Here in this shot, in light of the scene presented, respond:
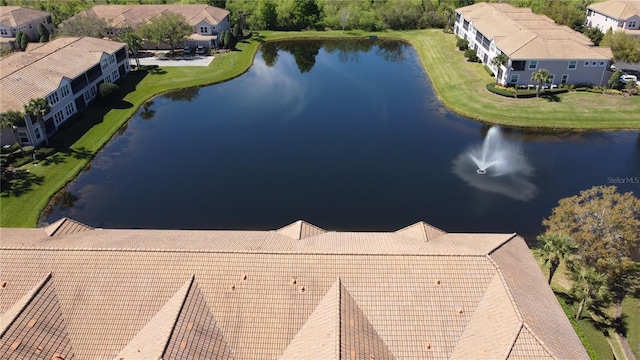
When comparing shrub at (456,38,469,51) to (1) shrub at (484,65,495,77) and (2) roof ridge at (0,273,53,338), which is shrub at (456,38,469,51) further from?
(2) roof ridge at (0,273,53,338)

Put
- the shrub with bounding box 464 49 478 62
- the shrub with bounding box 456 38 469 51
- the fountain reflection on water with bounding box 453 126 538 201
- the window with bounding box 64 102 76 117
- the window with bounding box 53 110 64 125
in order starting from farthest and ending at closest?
the shrub with bounding box 456 38 469 51, the shrub with bounding box 464 49 478 62, the window with bounding box 64 102 76 117, the window with bounding box 53 110 64 125, the fountain reflection on water with bounding box 453 126 538 201

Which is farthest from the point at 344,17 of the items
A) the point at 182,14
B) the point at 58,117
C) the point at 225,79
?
the point at 58,117

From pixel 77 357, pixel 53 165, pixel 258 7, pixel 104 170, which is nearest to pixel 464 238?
pixel 77 357

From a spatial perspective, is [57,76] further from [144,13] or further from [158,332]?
[158,332]

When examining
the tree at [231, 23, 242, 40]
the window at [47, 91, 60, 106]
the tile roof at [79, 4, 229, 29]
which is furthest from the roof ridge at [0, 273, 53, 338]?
the tree at [231, 23, 242, 40]

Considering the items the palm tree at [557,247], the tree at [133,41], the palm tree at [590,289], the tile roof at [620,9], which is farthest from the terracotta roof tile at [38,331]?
the tile roof at [620,9]

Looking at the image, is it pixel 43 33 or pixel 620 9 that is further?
pixel 43 33

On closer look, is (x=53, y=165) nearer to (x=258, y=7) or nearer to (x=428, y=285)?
(x=428, y=285)

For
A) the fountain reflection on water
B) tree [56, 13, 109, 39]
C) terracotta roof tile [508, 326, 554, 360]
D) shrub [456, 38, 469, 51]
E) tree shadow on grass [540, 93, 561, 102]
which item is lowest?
the fountain reflection on water

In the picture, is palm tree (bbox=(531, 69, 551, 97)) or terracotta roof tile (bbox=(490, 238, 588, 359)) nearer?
terracotta roof tile (bbox=(490, 238, 588, 359))
